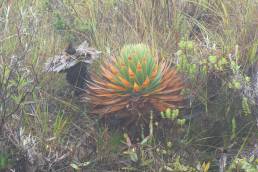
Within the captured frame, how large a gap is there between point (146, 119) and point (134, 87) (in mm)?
315

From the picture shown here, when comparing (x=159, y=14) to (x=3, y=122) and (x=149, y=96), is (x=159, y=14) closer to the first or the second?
(x=149, y=96)

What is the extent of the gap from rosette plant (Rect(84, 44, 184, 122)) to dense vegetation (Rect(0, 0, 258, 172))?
0.12ft

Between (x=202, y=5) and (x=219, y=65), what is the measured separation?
5.62 feet

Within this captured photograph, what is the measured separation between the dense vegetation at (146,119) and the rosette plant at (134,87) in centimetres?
4

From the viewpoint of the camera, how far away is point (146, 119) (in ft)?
12.7

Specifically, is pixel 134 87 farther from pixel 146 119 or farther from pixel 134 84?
pixel 146 119

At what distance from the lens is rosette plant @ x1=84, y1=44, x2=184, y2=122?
3.76 meters

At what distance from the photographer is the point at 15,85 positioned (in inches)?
156

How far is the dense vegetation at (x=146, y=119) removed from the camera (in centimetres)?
368

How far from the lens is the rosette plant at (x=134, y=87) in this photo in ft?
12.3

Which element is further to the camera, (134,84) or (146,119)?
(146,119)

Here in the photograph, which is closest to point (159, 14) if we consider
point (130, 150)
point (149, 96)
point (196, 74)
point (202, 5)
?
point (202, 5)

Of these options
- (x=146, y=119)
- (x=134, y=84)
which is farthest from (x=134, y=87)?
(x=146, y=119)

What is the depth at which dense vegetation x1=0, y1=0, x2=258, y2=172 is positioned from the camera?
3680 millimetres
